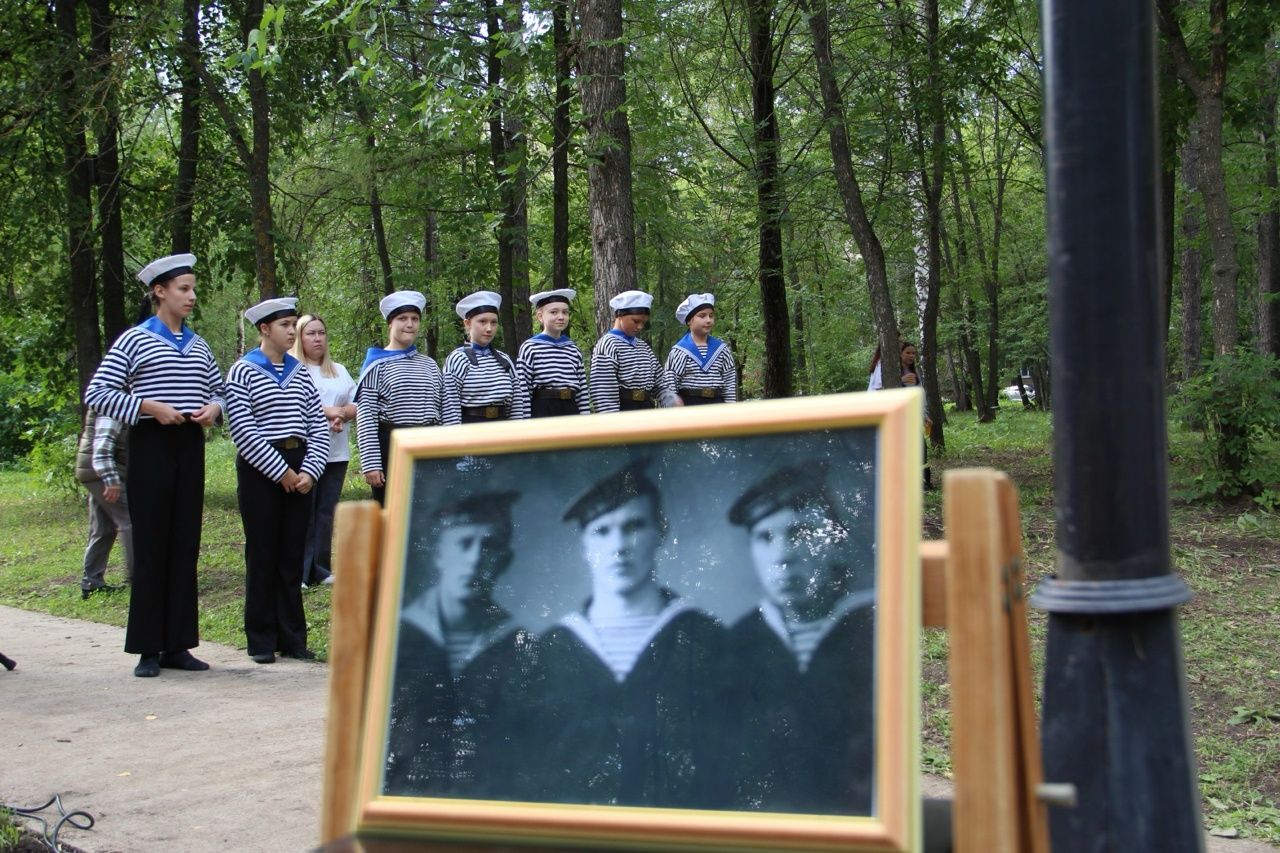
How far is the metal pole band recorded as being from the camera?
2266mm

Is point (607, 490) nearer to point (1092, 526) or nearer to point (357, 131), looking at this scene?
point (1092, 526)

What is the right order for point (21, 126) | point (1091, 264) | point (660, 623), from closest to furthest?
point (660, 623)
point (1091, 264)
point (21, 126)

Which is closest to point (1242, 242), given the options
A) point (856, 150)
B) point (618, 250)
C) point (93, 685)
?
point (856, 150)

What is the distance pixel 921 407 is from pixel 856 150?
49.7ft

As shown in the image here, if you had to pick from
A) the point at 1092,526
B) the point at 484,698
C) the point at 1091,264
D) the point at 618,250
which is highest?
the point at 618,250

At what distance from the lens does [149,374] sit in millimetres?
6332

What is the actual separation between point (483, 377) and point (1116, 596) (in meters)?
6.29

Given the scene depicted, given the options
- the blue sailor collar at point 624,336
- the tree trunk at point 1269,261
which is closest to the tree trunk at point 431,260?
the blue sailor collar at point 624,336

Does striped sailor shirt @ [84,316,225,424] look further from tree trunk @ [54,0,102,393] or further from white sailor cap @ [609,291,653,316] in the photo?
tree trunk @ [54,0,102,393]

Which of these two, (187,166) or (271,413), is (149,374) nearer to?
(271,413)

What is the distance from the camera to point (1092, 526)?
7.55 feet

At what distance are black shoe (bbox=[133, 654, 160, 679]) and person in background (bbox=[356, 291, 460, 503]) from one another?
1866mm

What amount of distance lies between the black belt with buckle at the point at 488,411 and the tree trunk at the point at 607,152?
1.51 metres

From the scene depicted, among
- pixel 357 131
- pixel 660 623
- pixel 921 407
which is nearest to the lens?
pixel 921 407
